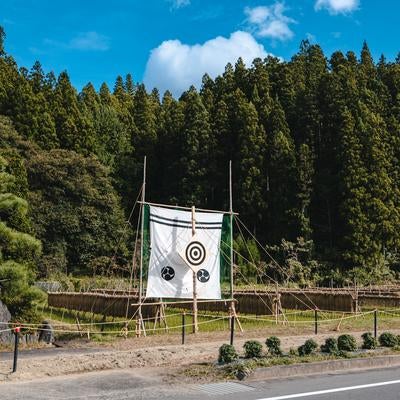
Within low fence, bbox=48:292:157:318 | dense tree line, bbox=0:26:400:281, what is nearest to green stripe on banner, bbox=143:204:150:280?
low fence, bbox=48:292:157:318

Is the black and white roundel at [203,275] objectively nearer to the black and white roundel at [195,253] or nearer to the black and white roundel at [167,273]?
the black and white roundel at [195,253]

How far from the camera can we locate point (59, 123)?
46.6m

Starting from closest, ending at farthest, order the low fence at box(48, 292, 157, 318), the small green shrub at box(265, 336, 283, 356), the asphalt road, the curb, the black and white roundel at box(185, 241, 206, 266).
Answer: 1. the asphalt road
2. the curb
3. the small green shrub at box(265, 336, 283, 356)
4. the black and white roundel at box(185, 241, 206, 266)
5. the low fence at box(48, 292, 157, 318)

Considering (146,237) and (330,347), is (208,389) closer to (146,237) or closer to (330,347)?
(330,347)

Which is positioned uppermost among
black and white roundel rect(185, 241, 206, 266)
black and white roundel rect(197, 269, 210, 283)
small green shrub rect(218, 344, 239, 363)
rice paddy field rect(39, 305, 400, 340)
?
black and white roundel rect(185, 241, 206, 266)

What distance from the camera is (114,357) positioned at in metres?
9.55

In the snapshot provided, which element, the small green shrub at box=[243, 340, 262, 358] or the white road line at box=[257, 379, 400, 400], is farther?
the small green shrub at box=[243, 340, 262, 358]

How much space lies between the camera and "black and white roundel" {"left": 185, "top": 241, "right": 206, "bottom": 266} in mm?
14614

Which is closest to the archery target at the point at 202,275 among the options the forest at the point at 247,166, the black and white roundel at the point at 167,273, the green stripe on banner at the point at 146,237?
the black and white roundel at the point at 167,273

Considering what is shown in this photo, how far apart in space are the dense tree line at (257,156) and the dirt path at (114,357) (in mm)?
25000

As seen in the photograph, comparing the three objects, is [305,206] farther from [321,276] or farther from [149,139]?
[149,139]

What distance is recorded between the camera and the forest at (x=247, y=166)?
1478 inches

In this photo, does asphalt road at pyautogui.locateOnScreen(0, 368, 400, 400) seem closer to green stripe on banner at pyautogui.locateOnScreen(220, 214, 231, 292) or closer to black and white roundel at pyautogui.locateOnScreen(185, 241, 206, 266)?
black and white roundel at pyautogui.locateOnScreen(185, 241, 206, 266)

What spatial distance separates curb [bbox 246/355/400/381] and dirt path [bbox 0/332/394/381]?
1713 millimetres
